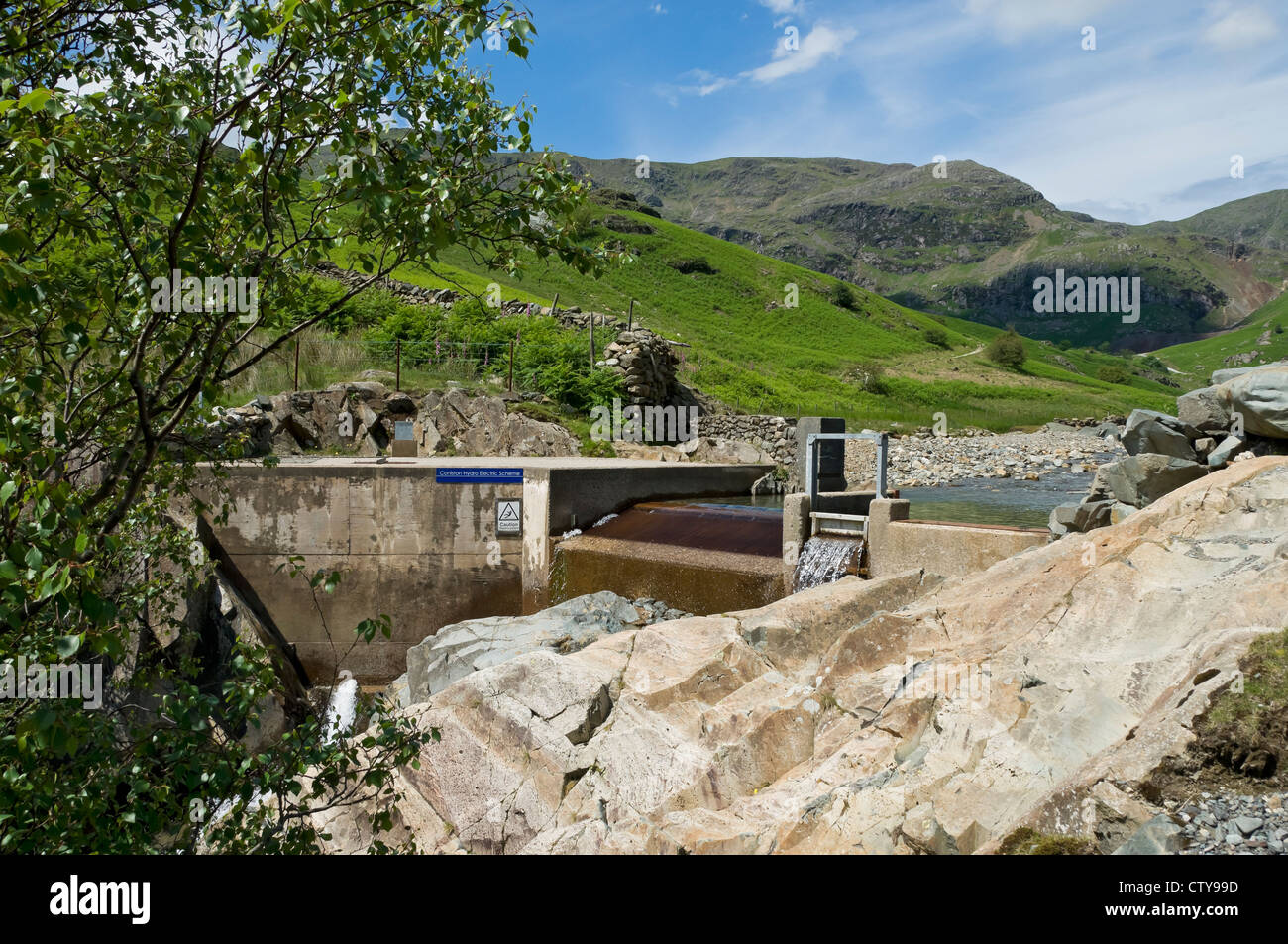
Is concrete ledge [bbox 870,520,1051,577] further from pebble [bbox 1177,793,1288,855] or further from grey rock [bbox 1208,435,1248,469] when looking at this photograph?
pebble [bbox 1177,793,1288,855]

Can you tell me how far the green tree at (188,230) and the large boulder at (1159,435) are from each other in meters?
8.77

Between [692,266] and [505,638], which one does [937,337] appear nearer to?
[692,266]

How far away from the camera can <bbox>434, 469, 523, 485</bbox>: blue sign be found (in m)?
17.5

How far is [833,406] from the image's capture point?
48.8 m

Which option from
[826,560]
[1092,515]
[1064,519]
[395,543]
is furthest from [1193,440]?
[395,543]

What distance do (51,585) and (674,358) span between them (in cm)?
3377

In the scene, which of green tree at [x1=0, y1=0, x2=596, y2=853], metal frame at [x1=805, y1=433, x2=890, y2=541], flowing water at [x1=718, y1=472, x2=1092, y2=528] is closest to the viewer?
green tree at [x1=0, y1=0, x2=596, y2=853]

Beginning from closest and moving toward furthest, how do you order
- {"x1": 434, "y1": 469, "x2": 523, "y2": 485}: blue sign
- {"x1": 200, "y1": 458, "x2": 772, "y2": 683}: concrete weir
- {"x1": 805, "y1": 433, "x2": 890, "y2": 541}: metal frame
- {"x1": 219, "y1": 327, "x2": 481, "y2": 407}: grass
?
{"x1": 805, "y1": 433, "x2": 890, "y2": 541}: metal frame → {"x1": 200, "y1": 458, "x2": 772, "y2": 683}: concrete weir → {"x1": 434, "y1": 469, "x2": 523, "y2": 485}: blue sign → {"x1": 219, "y1": 327, "x2": 481, "y2": 407}: grass

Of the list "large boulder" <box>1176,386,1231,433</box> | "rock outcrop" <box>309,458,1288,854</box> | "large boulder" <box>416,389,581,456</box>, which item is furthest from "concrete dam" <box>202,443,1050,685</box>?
"large boulder" <box>1176,386,1231,433</box>

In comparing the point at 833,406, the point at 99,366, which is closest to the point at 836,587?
the point at 99,366

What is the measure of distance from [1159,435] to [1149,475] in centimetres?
74

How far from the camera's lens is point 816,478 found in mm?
15258

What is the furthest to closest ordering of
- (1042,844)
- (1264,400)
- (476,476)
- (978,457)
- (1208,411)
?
(978,457)
(476,476)
(1208,411)
(1264,400)
(1042,844)

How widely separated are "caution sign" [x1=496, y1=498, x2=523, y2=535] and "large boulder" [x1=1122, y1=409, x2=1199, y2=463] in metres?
11.4
